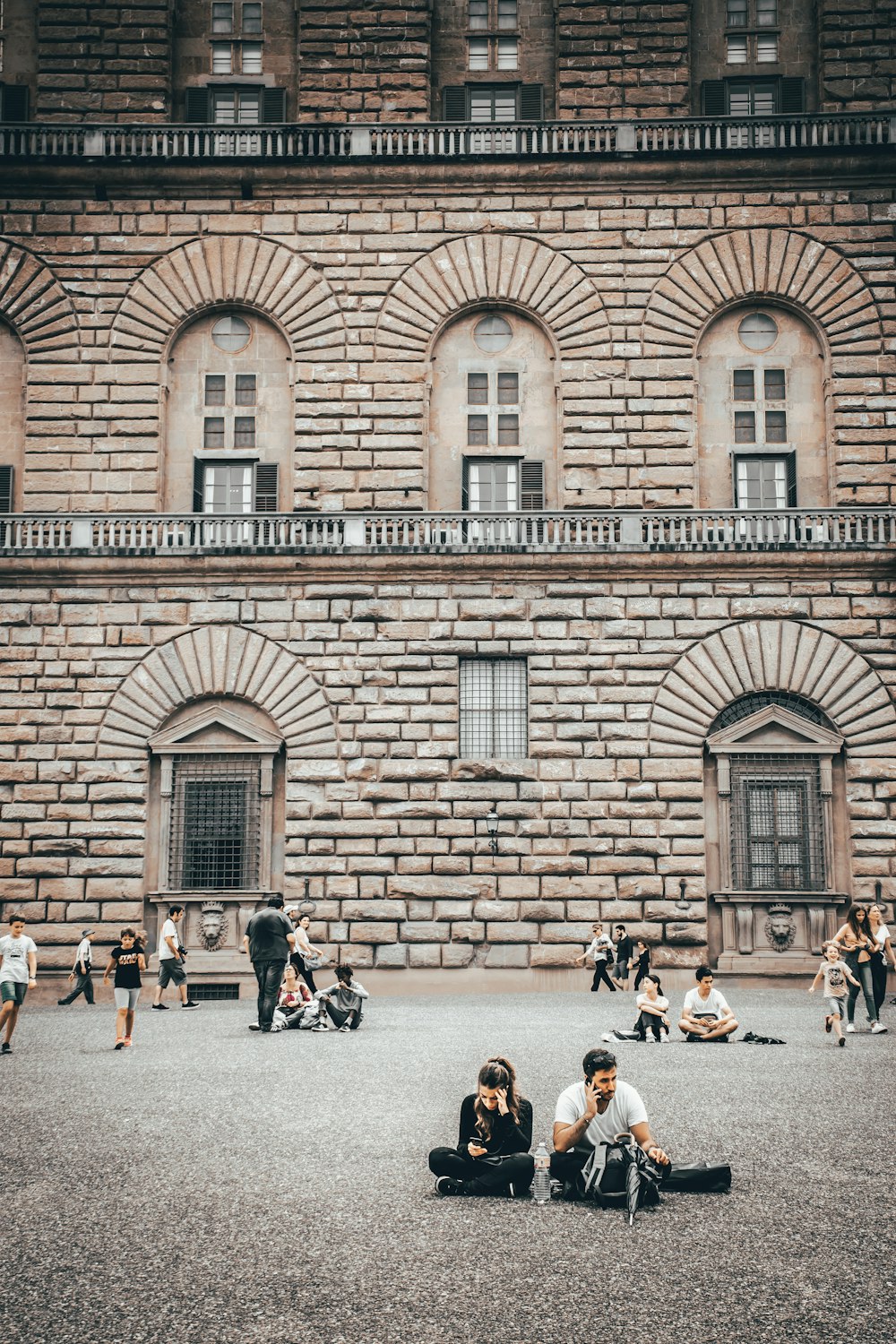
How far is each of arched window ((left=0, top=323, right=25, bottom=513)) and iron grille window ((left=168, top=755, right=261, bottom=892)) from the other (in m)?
6.57

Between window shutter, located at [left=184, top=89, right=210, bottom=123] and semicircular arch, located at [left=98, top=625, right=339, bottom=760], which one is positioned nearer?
semicircular arch, located at [left=98, top=625, right=339, bottom=760]

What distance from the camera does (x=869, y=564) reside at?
26266 mm

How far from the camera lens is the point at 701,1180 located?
403 inches

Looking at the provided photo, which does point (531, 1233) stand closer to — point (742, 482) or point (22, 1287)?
point (22, 1287)

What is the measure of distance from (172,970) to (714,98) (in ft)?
68.1

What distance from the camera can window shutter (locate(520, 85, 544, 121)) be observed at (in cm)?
2892

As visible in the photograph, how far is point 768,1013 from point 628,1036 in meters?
3.79

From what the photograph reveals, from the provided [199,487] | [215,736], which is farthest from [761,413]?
[215,736]

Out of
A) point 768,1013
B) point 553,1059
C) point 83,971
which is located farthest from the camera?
point 83,971

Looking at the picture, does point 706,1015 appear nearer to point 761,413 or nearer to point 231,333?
point 761,413

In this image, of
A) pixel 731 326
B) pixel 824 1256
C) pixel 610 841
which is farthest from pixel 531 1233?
pixel 731 326

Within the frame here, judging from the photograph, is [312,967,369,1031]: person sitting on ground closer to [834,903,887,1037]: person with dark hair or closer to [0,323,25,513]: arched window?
[834,903,887,1037]: person with dark hair

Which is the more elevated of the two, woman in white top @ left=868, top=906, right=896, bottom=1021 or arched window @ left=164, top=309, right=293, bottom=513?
arched window @ left=164, top=309, right=293, bottom=513

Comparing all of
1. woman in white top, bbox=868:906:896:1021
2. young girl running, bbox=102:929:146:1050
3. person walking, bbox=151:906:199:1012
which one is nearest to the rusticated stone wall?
person walking, bbox=151:906:199:1012
